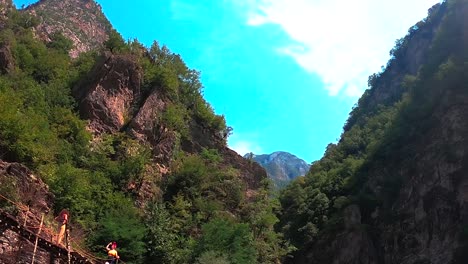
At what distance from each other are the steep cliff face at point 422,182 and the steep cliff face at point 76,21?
41.0 meters

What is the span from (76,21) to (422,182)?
57.9 m

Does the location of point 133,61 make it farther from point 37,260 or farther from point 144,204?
point 37,260

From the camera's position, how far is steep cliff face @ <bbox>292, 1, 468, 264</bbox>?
4212 centimetres

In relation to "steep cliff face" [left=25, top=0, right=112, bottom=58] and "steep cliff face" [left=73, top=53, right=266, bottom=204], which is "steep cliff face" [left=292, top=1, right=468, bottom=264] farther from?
"steep cliff face" [left=25, top=0, right=112, bottom=58]

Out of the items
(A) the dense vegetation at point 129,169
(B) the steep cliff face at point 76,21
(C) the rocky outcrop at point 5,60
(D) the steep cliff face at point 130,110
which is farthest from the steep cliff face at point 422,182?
(B) the steep cliff face at point 76,21

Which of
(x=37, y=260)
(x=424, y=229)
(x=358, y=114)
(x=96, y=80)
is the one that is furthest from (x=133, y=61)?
(x=358, y=114)

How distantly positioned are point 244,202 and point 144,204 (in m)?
9.76

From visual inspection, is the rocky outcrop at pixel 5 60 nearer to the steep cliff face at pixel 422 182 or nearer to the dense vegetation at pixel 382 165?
the dense vegetation at pixel 382 165

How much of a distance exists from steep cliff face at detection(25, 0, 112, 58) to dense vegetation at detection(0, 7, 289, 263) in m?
19.8

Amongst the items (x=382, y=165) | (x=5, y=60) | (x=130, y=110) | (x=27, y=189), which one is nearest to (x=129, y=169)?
(x=130, y=110)

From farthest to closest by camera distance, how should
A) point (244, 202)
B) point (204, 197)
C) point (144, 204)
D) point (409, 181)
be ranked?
point (409, 181)
point (244, 202)
point (204, 197)
point (144, 204)

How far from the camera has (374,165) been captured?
57031 mm

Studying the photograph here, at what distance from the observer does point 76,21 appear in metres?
79.0

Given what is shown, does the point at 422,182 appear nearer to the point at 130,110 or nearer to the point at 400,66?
the point at 130,110
